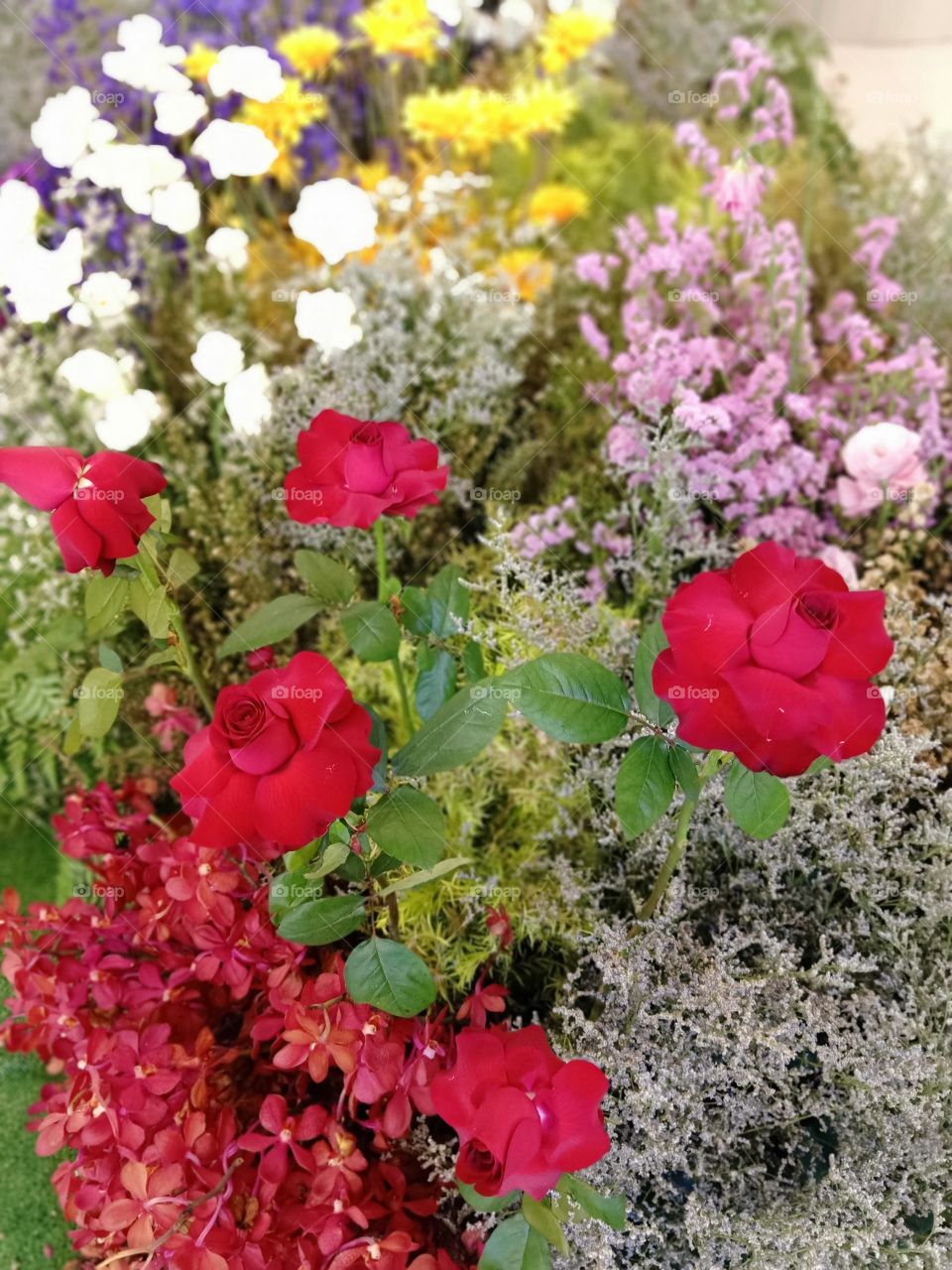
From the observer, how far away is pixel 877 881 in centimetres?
98

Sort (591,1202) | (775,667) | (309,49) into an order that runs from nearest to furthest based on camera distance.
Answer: (775,667)
(591,1202)
(309,49)

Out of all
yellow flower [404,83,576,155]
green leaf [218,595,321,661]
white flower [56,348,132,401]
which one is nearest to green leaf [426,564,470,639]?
green leaf [218,595,321,661]

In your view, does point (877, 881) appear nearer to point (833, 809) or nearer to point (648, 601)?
point (833, 809)

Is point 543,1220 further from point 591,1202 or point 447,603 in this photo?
point 447,603

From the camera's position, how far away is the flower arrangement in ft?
2.27

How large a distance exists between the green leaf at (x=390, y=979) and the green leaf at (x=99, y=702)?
29cm

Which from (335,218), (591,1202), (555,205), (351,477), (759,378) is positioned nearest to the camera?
(591,1202)

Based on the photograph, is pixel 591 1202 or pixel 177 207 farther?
pixel 177 207

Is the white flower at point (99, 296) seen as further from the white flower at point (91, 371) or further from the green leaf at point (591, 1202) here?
the green leaf at point (591, 1202)

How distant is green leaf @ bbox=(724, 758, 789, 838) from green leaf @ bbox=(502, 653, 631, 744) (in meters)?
0.09

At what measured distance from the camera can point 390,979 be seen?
0.76 meters

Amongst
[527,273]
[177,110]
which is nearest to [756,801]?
[177,110]

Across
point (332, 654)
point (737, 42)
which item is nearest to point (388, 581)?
point (332, 654)

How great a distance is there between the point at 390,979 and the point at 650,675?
0.99 feet
